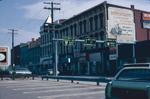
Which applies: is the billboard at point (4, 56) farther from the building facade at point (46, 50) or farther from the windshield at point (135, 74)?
the building facade at point (46, 50)

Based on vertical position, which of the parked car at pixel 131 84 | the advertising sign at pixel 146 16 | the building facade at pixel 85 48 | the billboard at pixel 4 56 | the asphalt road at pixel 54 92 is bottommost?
the asphalt road at pixel 54 92

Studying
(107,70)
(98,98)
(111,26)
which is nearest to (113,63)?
(107,70)

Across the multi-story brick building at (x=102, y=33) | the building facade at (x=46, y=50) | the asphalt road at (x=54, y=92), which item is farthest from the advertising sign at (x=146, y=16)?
the asphalt road at (x=54, y=92)

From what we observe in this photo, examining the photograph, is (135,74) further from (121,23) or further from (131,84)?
(121,23)

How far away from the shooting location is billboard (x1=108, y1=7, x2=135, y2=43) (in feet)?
193

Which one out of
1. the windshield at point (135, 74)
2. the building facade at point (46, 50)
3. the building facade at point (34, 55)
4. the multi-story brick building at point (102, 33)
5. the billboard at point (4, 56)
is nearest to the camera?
the windshield at point (135, 74)

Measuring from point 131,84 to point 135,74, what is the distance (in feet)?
1.76

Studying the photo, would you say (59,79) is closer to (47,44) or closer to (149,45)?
(149,45)

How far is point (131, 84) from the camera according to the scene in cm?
786

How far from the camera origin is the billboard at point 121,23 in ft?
193

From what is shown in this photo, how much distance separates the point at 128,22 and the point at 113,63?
10093 millimetres

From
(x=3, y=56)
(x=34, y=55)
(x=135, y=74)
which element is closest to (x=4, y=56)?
(x=3, y=56)

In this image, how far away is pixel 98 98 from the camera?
51.9 feet

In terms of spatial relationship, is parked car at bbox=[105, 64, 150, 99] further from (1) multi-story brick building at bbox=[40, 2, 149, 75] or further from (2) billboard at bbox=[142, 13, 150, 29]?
(2) billboard at bbox=[142, 13, 150, 29]
